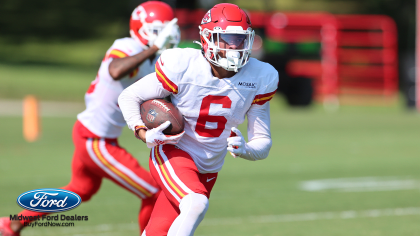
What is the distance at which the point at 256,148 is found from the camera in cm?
432

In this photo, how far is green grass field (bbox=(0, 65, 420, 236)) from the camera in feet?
20.5

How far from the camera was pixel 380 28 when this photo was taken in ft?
86.9

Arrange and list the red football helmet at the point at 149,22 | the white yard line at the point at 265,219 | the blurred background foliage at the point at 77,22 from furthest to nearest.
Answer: the blurred background foliage at the point at 77,22, the white yard line at the point at 265,219, the red football helmet at the point at 149,22

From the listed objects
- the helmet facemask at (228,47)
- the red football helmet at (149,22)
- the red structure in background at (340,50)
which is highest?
the helmet facemask at (228,47)

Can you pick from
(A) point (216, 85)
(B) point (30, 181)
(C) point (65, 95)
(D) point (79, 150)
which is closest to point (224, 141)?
(A) point (216, 85)

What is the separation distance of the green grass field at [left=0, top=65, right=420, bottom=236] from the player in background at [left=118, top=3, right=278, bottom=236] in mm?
1746

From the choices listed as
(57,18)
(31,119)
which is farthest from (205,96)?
(57,18)

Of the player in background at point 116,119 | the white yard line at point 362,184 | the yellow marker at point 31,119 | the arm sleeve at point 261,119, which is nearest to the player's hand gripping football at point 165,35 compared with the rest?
the player in background at point 116,119

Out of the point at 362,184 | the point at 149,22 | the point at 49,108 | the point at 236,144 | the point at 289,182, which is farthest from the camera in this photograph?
the point at 49,108

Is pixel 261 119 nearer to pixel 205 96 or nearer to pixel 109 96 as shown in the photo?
pixel 205 96

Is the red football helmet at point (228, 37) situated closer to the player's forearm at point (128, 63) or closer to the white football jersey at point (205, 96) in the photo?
the white football jersey at point (205, 96)

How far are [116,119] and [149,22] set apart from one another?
905 millimetres

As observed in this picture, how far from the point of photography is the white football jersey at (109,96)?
5383 millimetres
